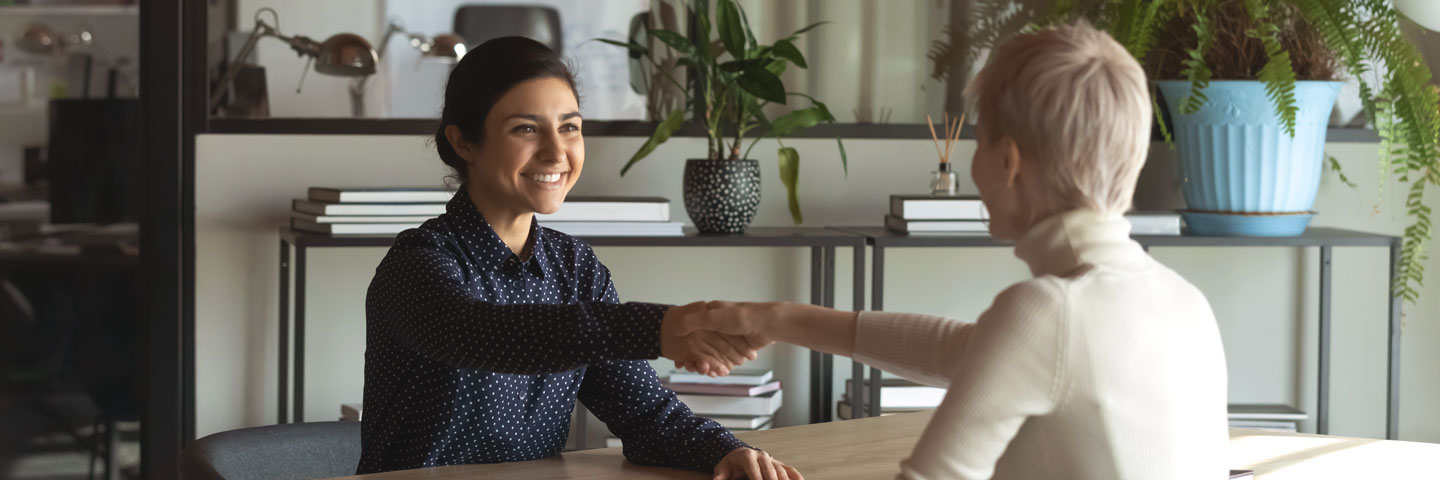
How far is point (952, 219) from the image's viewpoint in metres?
2.75

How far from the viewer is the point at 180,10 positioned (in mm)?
2867

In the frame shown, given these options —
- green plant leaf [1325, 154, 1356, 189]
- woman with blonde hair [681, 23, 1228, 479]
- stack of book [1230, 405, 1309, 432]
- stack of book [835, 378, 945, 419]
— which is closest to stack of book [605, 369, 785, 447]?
stack of book [835, 378, 945, 419]

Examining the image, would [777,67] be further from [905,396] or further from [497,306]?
[497,306]

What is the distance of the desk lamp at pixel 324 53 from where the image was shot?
2.78 m

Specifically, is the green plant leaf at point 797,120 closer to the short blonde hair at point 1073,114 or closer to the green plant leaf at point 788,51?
the green plant leaf at point 788,51

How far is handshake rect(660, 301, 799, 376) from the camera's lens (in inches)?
51.9

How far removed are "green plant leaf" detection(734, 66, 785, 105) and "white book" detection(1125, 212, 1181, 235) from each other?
2.54ft

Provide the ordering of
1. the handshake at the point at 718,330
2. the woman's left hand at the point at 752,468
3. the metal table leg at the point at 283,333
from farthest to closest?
the metal table leg at the point at 283,333 → the woman's left hand at the point at 752,468 → the handshake at the point at 718,330

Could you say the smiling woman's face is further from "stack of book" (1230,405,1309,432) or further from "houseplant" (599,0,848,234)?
"stack of book" (1230,405,1309,432)

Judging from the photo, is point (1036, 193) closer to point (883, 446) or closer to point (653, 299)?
point (883, 446)

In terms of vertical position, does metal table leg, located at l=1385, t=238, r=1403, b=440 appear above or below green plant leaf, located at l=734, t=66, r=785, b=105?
below

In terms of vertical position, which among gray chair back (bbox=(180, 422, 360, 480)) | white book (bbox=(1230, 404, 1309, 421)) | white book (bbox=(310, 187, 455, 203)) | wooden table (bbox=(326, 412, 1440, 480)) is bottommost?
white book (bbox=(1230, 404, 1309, 421))

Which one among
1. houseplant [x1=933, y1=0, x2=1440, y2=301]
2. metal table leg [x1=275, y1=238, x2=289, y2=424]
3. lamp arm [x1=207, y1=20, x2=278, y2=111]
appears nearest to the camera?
houseplant [x1=933, y1=0, x2=1440, y2=301]

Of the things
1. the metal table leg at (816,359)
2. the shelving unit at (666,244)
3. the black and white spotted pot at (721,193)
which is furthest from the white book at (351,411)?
the metal table leg at (816,359)
